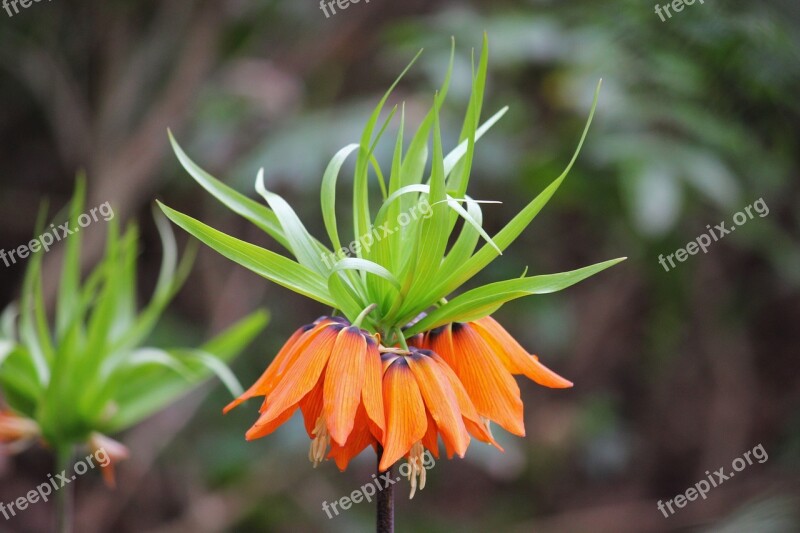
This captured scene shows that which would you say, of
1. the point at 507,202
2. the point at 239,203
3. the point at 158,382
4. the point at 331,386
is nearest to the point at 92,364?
the point at 158,382

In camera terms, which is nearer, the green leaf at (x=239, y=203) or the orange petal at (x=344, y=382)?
the orange petal at (x=344, y=382)

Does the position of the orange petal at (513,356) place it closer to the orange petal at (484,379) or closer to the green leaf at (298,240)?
the orange petal at (484,379)

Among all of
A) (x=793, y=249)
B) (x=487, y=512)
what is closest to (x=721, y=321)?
(x=793, y=249)

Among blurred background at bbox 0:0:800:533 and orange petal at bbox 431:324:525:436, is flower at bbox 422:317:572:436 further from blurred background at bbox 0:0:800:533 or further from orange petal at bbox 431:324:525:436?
blurred background at bbox 0:0:800:533

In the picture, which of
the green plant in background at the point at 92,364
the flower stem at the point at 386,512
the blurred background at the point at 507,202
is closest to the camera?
the flower stem at the point at 386,512

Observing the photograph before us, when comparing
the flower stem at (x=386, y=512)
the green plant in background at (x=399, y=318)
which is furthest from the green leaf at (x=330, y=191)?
the flower stem at (x=386, y=512)
